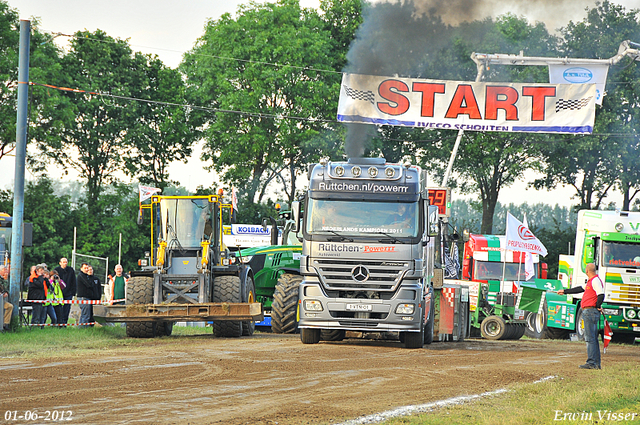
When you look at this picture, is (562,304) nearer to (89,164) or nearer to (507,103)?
(507,103)

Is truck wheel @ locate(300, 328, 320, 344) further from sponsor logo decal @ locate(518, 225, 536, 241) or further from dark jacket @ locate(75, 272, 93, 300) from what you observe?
sponsor logo decal @ locate(518, 225, 536, 241)

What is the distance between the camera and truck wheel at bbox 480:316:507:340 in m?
28.3

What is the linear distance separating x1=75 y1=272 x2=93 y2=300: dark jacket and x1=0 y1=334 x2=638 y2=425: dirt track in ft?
19.2

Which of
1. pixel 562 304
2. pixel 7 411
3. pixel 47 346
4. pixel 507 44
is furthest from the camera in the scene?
pixel 507 44

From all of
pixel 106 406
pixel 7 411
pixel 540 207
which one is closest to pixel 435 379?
pixel 106 406

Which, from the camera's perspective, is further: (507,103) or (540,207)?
(540,207)

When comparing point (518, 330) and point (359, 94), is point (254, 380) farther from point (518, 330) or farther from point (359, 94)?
point (518, 330)

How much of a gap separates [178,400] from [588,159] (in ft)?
145

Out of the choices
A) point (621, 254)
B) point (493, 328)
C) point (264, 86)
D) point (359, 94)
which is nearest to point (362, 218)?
point (621, 254)

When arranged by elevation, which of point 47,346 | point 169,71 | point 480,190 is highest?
point 169,71

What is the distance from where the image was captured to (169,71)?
166ft

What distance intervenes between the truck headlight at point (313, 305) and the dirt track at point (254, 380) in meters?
0.76

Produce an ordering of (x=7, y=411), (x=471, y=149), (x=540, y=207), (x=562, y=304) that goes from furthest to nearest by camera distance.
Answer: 1. (x=540, y=207)
2. (x=471, y=149)
3. (x=562, y=304)
4. (x=7, y=411)

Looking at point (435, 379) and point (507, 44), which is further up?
point (507, 44)
